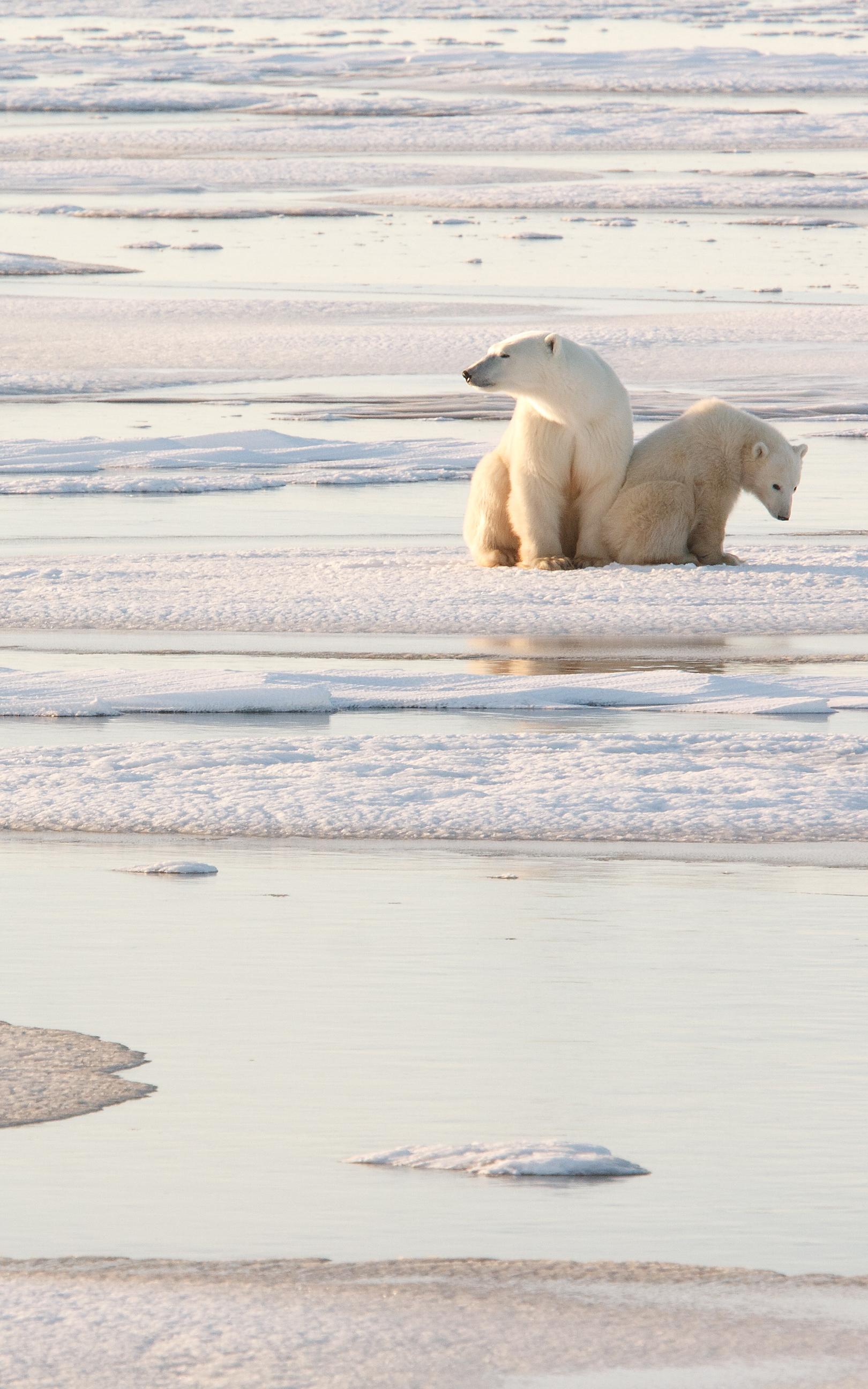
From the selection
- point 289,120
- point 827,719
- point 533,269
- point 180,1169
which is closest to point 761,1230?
point 180,1169

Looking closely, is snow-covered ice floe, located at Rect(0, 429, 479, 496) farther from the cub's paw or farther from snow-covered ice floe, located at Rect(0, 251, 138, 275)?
snow-covered ice floe, located at Rect(0, 251, 138, 275)

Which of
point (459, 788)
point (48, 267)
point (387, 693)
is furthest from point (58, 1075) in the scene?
point (48, 267)

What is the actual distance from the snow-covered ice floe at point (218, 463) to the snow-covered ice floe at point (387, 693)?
16.7 feet

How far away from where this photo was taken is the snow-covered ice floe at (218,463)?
12.9m

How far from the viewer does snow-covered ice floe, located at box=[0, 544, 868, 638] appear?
912 centimetres

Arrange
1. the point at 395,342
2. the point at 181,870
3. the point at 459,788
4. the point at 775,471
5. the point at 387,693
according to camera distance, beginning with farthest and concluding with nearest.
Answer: the point at 395,342, the point at 775,471, the point at 387,693, the point at 459,788, the point at 181,870

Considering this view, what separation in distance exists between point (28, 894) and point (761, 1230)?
229 centimetres

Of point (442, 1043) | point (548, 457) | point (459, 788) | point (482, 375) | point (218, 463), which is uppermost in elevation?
point (482, 375)

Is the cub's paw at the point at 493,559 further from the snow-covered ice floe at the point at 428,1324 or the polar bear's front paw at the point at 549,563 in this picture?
the snow-covered ice floe at the point at 428,1324

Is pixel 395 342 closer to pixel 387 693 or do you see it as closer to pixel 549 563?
pixel 549 563

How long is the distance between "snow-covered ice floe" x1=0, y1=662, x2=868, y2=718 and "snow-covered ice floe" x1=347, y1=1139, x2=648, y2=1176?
390 cm

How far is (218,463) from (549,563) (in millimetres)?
Answer: 3517

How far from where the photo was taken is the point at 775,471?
34.4 ft

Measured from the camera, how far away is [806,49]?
54000mm
